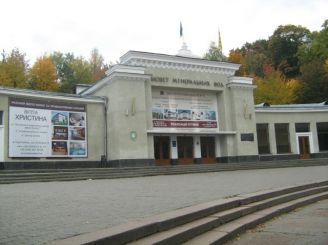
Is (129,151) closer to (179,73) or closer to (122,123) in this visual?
(122,123)

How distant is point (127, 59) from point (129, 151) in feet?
21.9

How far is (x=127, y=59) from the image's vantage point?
100 ft

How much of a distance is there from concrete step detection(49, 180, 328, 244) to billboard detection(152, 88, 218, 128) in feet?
67.0

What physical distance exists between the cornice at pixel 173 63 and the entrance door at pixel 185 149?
5455mm

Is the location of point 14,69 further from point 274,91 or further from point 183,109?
point 274,91

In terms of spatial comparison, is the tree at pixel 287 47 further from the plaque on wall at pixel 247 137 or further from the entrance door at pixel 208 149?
the entrance door at pixel 208 149

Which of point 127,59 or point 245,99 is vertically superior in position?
point 127,59

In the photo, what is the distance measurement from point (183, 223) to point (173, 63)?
2522 cm

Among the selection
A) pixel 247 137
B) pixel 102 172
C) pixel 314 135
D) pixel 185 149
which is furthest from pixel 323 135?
pixel 102 172

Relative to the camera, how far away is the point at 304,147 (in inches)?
1534

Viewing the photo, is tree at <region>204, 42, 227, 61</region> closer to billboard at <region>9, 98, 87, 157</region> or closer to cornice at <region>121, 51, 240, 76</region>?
cornice at <region>121, 51, 240, 76</region>

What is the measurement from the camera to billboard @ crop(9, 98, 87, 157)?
25562 millimetres

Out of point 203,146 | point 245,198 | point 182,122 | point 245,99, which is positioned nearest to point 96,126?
point 182,122

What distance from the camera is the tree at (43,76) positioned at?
5034 centimetres
